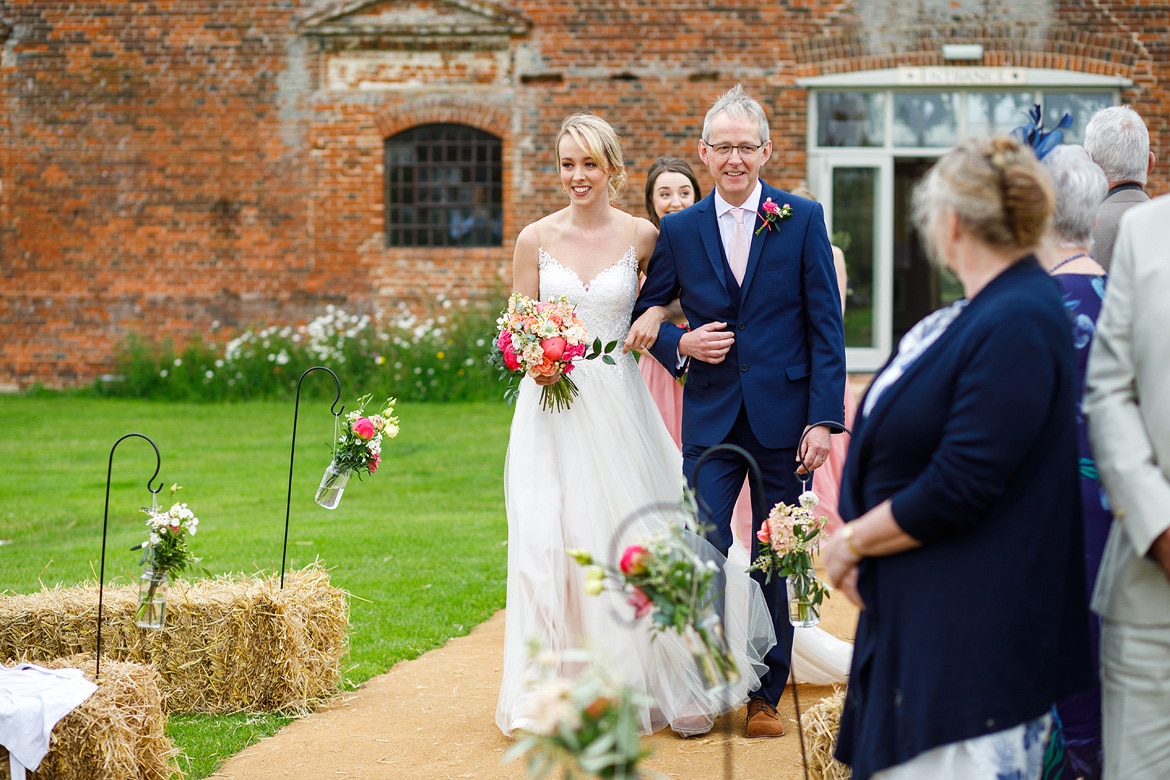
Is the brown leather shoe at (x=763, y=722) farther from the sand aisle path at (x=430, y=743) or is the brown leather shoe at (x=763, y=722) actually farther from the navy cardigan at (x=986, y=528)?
the navy cardigan at (x=986, y=528)

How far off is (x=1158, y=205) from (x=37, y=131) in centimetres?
1668

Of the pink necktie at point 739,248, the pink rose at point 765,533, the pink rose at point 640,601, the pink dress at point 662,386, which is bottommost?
the pink rose at point 640,601

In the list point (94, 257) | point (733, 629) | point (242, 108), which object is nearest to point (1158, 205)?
point (733, 629)

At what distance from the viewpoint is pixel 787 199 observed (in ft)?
16.3

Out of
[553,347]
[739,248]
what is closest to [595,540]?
[553,347]

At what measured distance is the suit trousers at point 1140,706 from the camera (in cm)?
289

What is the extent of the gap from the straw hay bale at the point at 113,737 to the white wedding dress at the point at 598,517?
1.30 m

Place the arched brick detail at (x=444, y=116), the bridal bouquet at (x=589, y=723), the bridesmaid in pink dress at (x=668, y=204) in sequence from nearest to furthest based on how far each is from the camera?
the bridal bouquet at (x=589, y=723) < the bridesmaid in pink dress at (x=668, y=204) < the arched brick detail at (x=444, y=116)

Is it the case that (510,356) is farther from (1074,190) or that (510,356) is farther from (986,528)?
(986,528)

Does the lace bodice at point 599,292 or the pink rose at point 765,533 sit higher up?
the lace bodice at point 599,292

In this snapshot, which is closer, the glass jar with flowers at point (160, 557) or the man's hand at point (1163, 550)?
the man's hand at point (1163, 550)

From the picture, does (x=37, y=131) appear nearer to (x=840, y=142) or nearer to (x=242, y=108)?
(x=242, y=108)

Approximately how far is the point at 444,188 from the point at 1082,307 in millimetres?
Result: 14143

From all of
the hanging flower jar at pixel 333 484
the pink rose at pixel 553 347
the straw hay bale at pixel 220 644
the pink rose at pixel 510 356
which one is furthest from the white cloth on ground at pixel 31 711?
the pink rose at pixel 553 347
